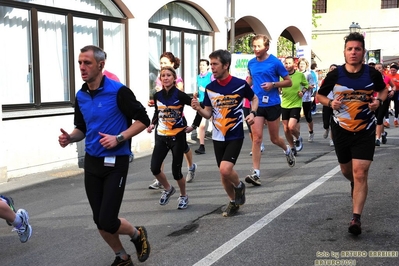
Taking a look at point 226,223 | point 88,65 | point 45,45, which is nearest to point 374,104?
point 226,223

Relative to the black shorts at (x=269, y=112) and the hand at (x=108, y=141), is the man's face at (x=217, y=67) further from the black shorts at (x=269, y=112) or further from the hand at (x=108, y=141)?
the black shorts at (x=269, y=112)

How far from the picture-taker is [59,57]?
1009cm

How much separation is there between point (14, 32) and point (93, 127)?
18.2 ft

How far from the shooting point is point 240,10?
54.9 ft

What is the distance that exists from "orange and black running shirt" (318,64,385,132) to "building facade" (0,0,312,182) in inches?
211

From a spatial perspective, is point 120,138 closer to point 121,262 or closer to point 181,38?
point 121,262

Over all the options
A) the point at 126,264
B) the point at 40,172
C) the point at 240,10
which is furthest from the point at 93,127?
the point at 240,10

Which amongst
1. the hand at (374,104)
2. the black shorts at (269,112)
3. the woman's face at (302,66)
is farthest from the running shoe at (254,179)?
the woman's face at (302,66)

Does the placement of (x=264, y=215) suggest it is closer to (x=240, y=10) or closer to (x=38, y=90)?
(x=38, y=90)

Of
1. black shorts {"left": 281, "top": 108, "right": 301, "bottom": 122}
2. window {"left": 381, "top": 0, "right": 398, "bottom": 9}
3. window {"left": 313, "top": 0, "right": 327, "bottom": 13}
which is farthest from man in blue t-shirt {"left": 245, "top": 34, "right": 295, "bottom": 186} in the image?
window {"left": 313, "top": 0, "right": 327, "bottom": 13}

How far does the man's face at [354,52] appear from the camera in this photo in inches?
203

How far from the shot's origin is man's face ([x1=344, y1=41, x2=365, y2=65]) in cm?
514

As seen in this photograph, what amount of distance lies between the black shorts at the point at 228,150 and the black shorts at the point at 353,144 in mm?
1128

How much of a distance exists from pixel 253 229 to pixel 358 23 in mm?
39359
